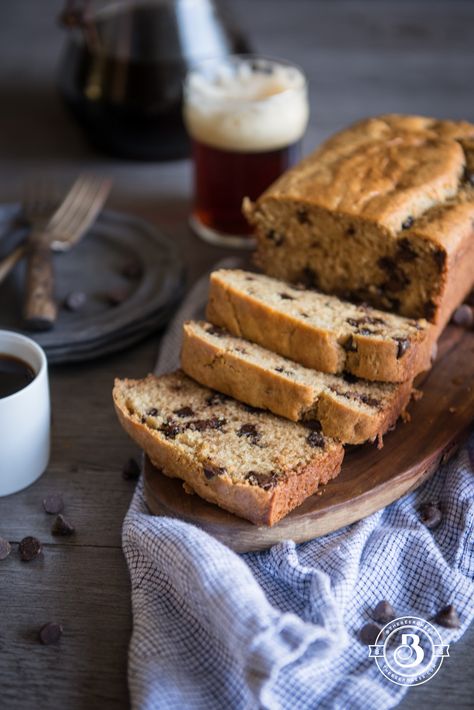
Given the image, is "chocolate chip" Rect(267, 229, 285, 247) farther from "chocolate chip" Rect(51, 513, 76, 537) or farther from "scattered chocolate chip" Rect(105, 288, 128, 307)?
"chocolate chip" Rect(51, 513, 76, 537)

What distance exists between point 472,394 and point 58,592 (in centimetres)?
144

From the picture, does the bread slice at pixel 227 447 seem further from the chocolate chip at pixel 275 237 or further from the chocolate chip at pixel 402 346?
the chocolate chip at pixel 275 237

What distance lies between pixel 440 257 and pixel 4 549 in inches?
64.9

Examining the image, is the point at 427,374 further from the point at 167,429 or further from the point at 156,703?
the point at 156,703

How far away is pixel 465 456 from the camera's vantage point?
8.90 feet

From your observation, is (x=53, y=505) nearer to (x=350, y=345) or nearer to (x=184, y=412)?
(x=184, y=412)

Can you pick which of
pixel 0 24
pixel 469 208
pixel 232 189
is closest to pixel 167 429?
pixel 469 208

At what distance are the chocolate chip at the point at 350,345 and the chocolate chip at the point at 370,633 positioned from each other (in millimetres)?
847

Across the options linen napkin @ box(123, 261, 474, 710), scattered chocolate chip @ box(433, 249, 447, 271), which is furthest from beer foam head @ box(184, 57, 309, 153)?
linen napkin @ box(123, 261, 474, 710)

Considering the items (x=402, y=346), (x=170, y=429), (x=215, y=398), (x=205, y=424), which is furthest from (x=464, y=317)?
(x=170, y=429)

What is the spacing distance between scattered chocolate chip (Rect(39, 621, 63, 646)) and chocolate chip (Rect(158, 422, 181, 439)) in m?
0.61

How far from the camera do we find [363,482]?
2.52 m

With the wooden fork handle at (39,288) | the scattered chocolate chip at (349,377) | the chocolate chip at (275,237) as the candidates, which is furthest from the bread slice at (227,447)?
the chocolate chip at (275,237)

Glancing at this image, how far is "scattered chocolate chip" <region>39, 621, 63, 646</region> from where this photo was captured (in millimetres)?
2236
